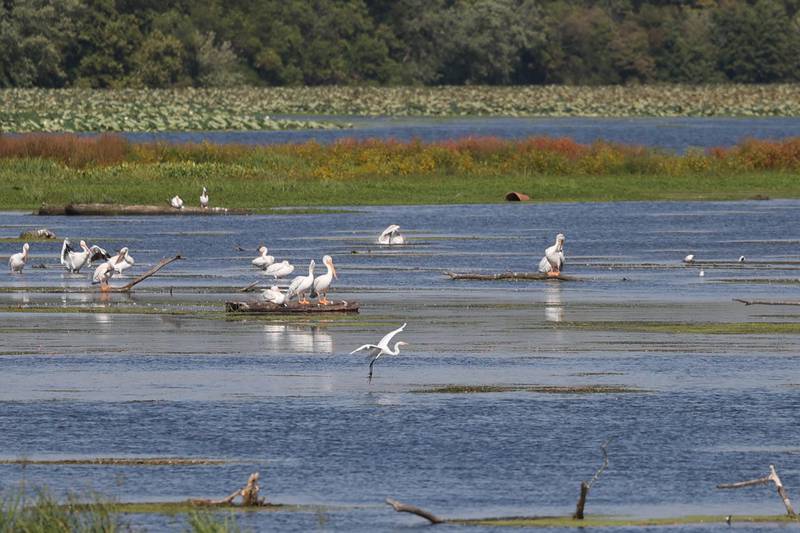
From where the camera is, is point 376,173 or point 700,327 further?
point 376,173

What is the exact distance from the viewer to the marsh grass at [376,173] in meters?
57.4

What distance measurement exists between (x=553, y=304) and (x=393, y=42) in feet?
440

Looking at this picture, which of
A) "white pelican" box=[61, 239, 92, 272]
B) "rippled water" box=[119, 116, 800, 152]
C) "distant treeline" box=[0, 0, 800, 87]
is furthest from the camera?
"distant treeline" box=[0, 0, 800, 87]

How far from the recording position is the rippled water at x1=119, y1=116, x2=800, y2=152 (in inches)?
3861

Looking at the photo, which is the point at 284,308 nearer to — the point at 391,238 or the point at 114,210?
the point at 391,238

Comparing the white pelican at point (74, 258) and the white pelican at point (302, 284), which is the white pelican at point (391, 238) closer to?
the white pelican at point (74, 258)

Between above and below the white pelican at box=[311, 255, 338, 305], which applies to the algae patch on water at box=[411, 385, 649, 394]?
below

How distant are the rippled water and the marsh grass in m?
20.2

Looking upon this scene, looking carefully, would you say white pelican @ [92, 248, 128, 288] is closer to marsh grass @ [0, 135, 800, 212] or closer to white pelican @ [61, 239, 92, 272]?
white pelican @ [61, 239, 92, 272]

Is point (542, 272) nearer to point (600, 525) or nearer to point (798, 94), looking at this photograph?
point (600, 525)

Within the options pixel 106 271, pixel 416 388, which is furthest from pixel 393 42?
pixel 416 388

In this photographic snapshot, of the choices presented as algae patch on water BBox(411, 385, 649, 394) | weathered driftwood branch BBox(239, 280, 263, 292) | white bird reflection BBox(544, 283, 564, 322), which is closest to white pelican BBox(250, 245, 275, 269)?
weathered driftwood branch BBox(239, 280, 263, 292)

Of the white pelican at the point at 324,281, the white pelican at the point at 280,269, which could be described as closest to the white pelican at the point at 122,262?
the white pelican at the point at 280,269

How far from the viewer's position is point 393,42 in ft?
539
